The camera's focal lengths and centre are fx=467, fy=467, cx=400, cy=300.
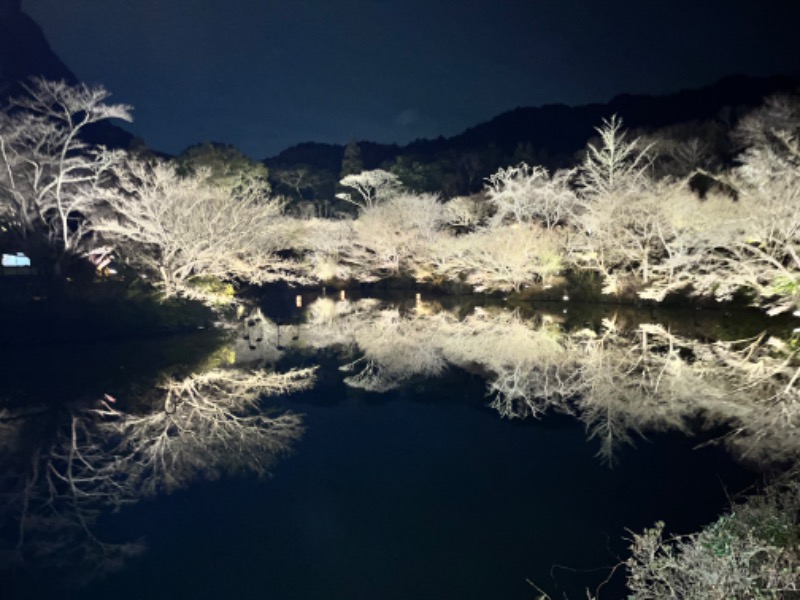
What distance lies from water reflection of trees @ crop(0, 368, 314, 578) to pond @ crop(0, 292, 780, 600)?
0.13ft

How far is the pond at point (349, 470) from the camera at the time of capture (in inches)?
190

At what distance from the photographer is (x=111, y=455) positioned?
7.65 meters

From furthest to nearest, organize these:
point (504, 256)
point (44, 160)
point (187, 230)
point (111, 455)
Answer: point (504, 256), point (44, 160), point (187, 230), point (111, 455)

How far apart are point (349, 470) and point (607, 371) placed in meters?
7.60

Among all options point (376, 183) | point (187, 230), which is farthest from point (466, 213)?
point (187, 230)

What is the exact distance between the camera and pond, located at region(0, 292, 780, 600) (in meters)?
4.82

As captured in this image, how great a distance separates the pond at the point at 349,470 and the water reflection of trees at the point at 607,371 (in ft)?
0.32

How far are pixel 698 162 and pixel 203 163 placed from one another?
32.7 m

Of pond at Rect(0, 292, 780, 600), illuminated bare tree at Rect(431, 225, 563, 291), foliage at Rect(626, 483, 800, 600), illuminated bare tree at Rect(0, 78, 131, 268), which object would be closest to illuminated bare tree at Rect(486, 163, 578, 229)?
illuminated bare tree at Rect(431, 225, 563, 291)

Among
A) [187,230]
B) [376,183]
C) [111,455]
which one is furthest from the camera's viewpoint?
[376,183]

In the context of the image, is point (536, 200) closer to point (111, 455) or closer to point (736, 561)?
point (111, 455)

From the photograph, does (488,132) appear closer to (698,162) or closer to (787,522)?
(698,162)

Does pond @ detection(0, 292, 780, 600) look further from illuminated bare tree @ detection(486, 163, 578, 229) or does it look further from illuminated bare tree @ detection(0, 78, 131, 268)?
illuminated bare tree @ detection(486, 163, 578, 229)

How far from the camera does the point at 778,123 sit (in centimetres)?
2419
